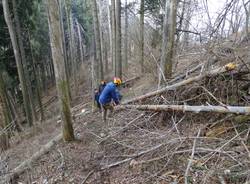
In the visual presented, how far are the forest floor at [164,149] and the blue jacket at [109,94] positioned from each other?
2.98 feet

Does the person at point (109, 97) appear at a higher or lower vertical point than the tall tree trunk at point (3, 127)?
higher

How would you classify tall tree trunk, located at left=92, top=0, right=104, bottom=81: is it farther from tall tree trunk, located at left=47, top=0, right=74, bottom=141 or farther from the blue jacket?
tall tree trunk, located at left=47, top=0, right=74, bottom=141

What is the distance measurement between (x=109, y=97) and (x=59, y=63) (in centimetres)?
237

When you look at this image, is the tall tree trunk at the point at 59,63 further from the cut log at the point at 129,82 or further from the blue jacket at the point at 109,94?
the cut log at the point at 129,82

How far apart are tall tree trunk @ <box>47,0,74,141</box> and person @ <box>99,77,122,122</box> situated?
1.63 m

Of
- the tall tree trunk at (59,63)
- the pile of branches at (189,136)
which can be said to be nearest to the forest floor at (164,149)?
the pile of branches at (189,136)

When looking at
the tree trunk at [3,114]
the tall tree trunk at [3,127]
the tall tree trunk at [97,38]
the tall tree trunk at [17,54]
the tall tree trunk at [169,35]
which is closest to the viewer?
the tall tree trunk at [169,35]

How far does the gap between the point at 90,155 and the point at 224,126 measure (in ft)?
9.89

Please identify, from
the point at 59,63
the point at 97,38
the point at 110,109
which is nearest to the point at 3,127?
the point at 110,109

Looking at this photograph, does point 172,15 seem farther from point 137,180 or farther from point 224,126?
point 137,180

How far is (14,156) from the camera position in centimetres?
920

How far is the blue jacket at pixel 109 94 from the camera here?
8.50 metres

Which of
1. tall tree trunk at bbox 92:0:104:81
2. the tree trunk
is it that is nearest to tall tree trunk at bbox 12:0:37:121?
tall tree trunk at bbox 92:0:104:81

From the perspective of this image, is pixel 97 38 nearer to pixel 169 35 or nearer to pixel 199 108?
pixel 169 35
